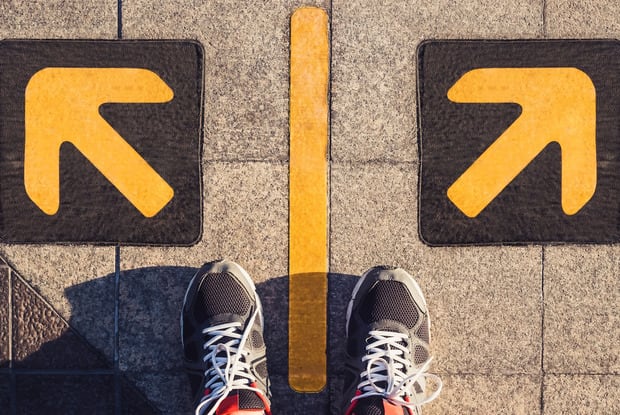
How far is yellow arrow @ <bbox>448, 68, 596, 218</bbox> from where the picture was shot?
2.38m

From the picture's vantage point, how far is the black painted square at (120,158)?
239cm

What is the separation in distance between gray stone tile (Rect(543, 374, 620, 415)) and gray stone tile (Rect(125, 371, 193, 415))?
1778mm

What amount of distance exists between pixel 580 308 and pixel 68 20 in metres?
2.90

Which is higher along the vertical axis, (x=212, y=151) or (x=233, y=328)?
(x=212, y=151)

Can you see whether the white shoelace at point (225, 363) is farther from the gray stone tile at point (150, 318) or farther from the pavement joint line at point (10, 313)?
the pavement joint line at point (10, 313)

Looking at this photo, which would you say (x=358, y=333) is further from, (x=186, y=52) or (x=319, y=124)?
(x=186, y=52)

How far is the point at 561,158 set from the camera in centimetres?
238

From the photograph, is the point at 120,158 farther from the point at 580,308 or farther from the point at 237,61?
the point at 580,308

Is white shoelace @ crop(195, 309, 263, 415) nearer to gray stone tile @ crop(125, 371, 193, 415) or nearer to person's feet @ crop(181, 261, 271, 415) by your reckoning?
person's feet @ crop(181, 261, 271, 415)

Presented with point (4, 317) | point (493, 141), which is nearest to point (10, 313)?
point (4, 317)

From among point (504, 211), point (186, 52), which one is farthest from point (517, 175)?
point (186, 52)

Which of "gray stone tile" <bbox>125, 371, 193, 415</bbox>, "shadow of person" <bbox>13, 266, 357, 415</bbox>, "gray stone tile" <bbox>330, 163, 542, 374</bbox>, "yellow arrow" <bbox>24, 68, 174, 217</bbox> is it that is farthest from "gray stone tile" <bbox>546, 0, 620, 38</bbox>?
"gray stone tile" <bbox>125, 371, 193, 415</bbox>

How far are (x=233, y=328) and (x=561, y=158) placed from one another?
1.79m

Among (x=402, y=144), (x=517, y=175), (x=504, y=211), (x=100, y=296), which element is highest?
(x=402, y=144)
